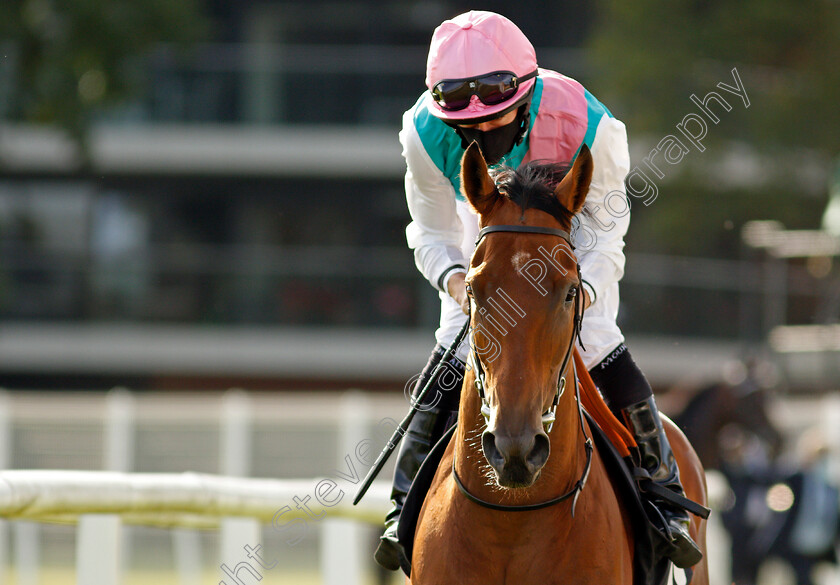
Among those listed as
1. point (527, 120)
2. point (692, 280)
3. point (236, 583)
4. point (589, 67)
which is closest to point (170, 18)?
point (589, 67)

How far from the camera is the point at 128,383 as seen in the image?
20.0 metres

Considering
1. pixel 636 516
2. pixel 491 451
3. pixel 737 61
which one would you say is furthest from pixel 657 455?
pixel 737 61

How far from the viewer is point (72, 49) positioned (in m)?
14.9

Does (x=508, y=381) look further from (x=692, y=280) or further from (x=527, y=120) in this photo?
(x=692, y=280)

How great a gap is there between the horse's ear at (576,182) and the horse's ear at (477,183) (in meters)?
0.18

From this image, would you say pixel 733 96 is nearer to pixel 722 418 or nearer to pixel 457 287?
pixel 722 418

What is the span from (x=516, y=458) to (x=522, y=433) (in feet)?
0.20

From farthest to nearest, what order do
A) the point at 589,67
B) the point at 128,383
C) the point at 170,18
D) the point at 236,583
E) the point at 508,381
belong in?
1. the point at 128,383
2. the point at 589,67
3. the point at 170,18
4. the point at 236,583
5. the point at 508,381

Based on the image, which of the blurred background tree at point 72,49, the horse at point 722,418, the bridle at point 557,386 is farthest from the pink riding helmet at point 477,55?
the blurred background tree at point 72,49

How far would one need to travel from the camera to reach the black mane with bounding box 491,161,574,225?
308 centimetres

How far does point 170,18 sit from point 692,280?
9.00m

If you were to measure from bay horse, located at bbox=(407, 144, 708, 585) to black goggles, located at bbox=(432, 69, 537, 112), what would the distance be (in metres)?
0.38

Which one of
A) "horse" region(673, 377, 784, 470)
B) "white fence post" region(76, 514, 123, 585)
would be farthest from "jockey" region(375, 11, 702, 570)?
"horse" region(673, 377, 784, 470)

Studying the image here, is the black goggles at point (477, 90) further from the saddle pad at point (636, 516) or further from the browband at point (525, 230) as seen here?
the saddle pad at point (636, 516)
